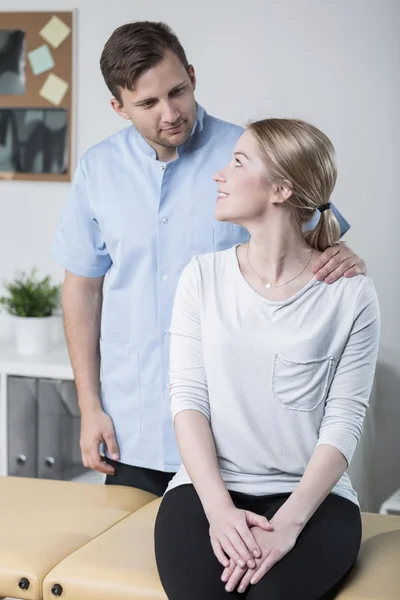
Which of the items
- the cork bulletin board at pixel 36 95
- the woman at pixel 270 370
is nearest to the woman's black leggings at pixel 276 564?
the woman at pixel 270 370

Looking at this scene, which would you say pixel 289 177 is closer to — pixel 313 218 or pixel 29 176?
pixel 313 218

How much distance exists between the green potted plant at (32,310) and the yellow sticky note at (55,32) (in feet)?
2.41

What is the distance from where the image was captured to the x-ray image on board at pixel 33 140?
2.98 m

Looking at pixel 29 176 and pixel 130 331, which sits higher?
pixel 29 176

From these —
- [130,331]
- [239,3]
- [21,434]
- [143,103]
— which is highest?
[239,3]

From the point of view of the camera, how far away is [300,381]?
4.84 ft

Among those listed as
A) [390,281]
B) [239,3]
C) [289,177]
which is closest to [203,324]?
[289,177]

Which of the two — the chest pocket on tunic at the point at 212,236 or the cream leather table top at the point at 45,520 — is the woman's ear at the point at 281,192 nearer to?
the chest pocket on tunic at the point at 212,236

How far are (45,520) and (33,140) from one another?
64.7 inches

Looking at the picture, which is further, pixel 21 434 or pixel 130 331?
pixel 21 434

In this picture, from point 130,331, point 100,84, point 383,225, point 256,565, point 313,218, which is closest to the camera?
point 256,565

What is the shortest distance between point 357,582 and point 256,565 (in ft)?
0.56

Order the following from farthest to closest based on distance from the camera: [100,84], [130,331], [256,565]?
[100,84] < [130,331] < [256,565]

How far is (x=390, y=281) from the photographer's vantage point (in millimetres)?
2697
